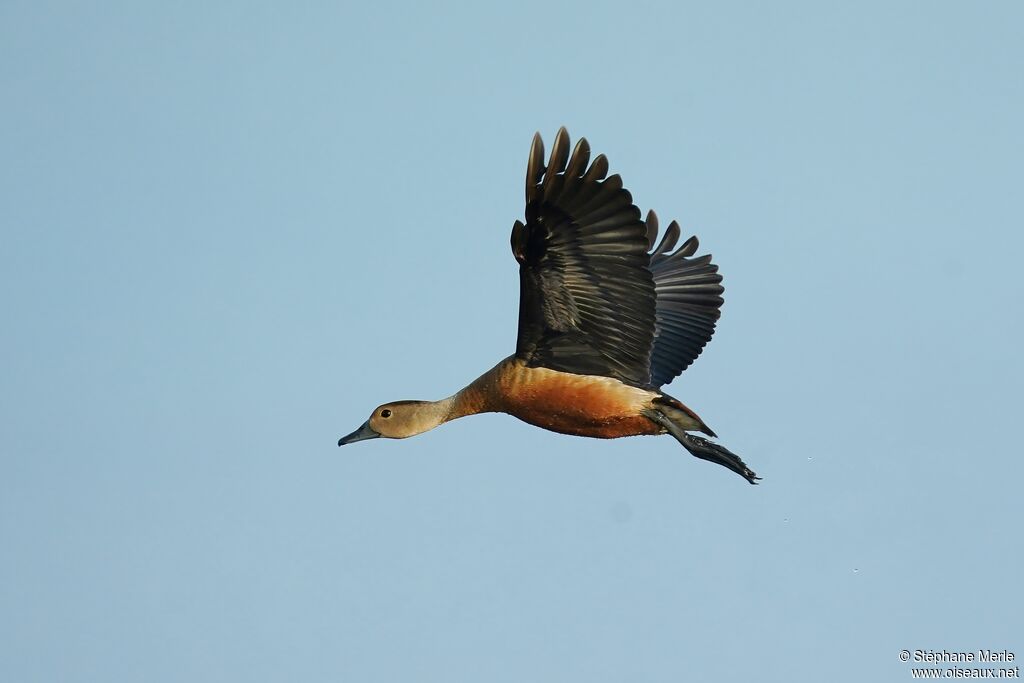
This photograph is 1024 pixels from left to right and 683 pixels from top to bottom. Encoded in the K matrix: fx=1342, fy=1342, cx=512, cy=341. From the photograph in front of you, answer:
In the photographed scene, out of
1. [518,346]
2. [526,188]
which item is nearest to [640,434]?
[518,346]

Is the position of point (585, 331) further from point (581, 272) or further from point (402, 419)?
point (402, 419)

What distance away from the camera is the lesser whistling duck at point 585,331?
9625mm

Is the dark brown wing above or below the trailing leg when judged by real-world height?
above

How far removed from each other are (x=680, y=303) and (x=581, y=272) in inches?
133

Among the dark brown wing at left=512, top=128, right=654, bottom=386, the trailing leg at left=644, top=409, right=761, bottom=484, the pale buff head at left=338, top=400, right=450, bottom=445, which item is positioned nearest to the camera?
the dark brown wing at left=512, top=128, right=654, bottom=386

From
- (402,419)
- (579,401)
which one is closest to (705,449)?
(579,401)

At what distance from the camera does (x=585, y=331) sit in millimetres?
10758

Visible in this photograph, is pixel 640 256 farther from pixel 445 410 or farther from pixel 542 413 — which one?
pixel 445 410

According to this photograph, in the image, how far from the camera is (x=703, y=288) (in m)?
13.3

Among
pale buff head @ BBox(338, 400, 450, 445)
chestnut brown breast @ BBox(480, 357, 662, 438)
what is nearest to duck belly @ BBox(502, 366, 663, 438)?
chestnut brown breast @ BBox(480, 357, 662, 438)

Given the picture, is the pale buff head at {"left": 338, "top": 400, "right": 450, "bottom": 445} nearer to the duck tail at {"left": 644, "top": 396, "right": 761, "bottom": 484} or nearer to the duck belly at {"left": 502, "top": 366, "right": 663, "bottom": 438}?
the duck belly at {"left": 502, "top": 366, "right": 663, "bottom": 438}

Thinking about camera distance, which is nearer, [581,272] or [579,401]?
[581,272]

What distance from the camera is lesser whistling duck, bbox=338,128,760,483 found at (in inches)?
379

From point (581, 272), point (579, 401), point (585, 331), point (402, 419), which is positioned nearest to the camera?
point (581, 272)
